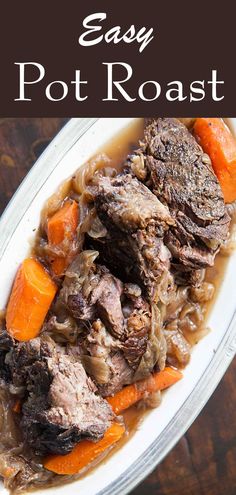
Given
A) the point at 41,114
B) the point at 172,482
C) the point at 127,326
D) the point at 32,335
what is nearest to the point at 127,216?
the point at 127,326

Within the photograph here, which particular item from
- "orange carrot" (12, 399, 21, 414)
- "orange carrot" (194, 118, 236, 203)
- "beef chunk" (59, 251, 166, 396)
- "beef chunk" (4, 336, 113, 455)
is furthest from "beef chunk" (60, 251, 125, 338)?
"orange carrot" (194, 118, 236, 203)

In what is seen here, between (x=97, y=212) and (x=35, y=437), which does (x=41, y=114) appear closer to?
(x=97, y=212)

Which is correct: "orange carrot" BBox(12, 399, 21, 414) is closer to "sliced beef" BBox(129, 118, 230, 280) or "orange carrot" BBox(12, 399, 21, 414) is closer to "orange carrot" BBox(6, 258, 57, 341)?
"orange carrot" BBox(6, 258, 57, 341)

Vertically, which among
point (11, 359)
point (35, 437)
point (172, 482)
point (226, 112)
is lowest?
point (172, 482)

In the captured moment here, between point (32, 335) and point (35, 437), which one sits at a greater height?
point (32, 335)

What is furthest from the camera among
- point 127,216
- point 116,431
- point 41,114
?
point 41,114

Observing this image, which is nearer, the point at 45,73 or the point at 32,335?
the point at 32,335
